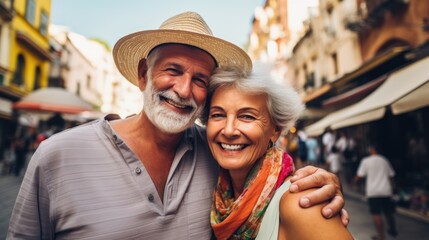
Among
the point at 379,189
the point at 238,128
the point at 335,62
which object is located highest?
the point at 335,62

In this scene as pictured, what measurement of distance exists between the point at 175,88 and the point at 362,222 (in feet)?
21.2

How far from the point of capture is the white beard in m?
1.90

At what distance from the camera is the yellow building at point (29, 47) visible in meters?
18.0

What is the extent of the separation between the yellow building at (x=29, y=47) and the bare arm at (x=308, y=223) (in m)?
19.5

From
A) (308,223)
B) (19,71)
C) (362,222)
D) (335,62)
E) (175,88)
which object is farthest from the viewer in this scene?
(19,71)

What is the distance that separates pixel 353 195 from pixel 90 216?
31.6 feet

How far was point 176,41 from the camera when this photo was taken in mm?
2018

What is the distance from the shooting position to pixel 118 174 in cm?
168

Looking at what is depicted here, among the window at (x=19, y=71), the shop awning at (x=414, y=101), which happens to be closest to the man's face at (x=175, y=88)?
the shop awning at (x=414, y=101)

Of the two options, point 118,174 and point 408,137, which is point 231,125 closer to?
point 118,174

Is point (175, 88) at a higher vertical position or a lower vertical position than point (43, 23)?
lower

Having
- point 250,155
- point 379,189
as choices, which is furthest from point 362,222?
point 250,155

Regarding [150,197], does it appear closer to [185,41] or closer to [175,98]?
[175,98]

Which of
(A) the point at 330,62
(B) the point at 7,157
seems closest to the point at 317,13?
(A) the point at 330,62
